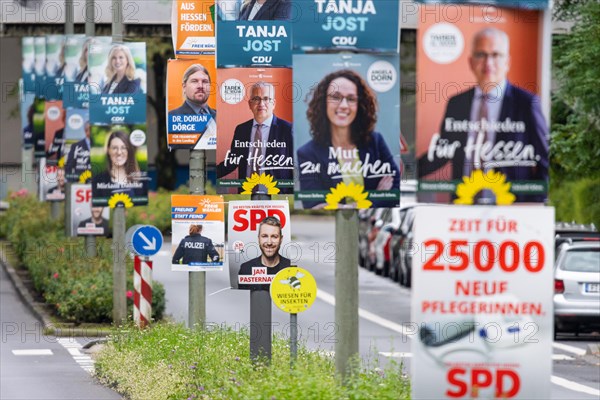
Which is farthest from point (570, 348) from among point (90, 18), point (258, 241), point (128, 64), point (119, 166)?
point (258, 241)

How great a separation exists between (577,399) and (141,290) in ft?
23.4

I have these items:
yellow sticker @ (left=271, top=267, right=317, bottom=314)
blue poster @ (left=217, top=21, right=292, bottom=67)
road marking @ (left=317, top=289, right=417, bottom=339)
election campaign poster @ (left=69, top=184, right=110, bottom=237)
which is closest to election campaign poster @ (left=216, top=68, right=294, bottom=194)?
blue poster @ (left=217, top=21, right=292, bottom=67)

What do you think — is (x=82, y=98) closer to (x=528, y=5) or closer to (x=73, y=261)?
(x=73, y=261)

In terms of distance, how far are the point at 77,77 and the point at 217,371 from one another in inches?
703

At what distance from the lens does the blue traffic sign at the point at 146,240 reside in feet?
76.5

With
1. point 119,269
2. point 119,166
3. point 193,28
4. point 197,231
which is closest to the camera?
point 197,231

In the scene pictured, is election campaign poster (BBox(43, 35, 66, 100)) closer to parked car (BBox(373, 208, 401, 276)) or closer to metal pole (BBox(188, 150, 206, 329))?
parked car (BBox(373, 208, 401, 276))

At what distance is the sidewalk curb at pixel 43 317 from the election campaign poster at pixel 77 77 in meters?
4.02

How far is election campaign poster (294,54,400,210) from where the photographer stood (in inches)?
433

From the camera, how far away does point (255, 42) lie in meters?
15.6

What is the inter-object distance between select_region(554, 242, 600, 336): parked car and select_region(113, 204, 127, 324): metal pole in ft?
23.7

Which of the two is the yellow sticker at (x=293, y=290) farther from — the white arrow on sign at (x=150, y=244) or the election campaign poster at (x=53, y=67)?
the election campaign poster at (x=53, y=67)

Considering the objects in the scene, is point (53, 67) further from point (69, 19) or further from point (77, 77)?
point (77, 77)

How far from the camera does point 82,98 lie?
3200cm
